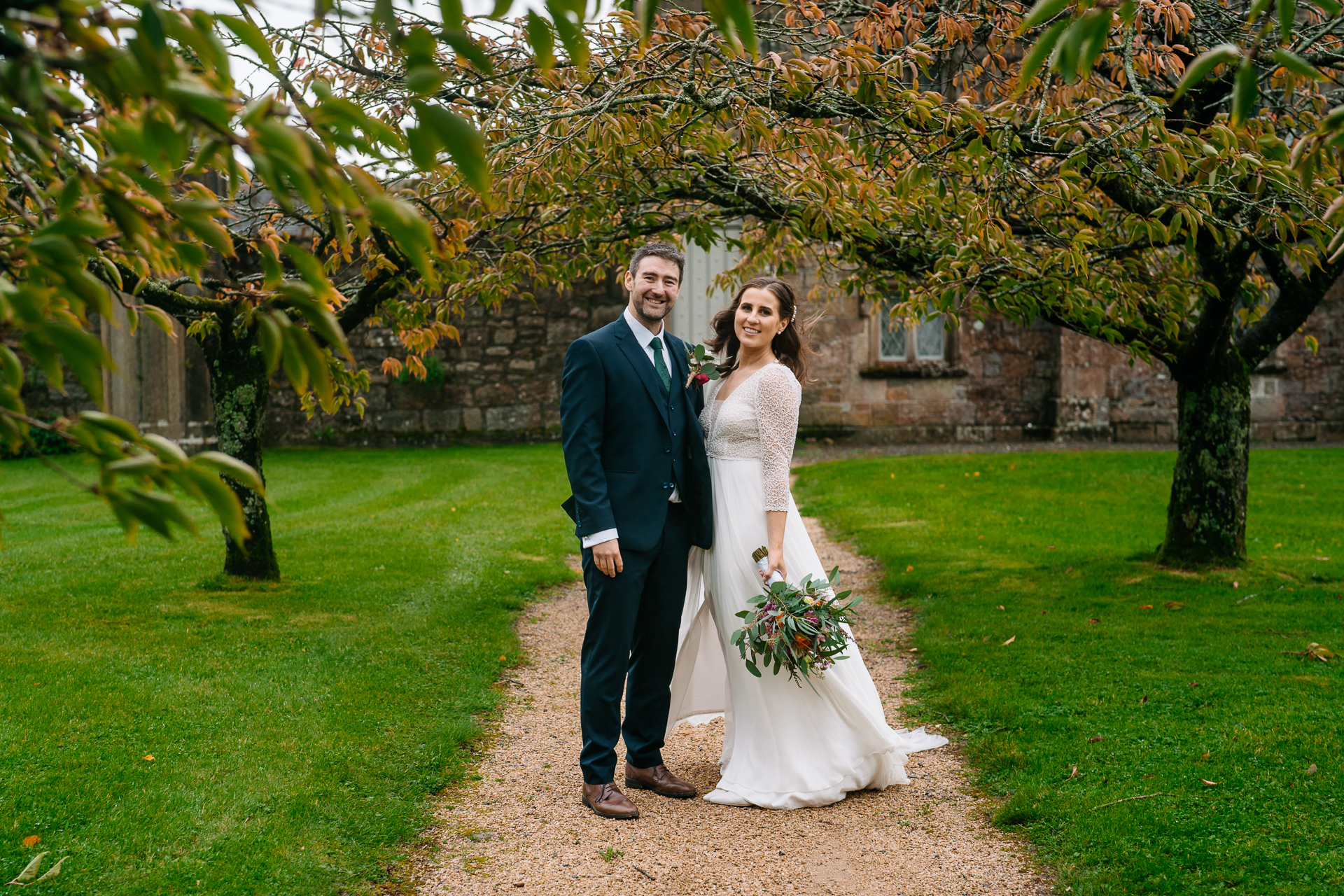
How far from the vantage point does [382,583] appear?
7.66 metres

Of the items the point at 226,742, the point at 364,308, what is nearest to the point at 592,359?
the point at 226,742

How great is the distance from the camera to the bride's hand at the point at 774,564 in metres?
3.99

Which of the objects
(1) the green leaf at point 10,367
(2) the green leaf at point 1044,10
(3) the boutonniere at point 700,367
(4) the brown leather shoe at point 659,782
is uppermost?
(2) the green leaf at point 1044,10

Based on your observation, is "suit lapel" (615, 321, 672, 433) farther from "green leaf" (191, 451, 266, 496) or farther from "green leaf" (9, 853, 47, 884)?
"green leaf" (191, 451, 266, 496)

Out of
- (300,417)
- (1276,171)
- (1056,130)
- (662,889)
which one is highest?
(1056,130)

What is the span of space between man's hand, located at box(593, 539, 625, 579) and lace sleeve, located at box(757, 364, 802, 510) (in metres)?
0.64

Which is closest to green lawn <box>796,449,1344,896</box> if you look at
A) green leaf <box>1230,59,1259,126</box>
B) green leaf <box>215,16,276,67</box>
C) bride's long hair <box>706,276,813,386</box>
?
bride's long hair <box>706,276,813,386</box>

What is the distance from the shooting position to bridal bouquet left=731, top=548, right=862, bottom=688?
3.80m

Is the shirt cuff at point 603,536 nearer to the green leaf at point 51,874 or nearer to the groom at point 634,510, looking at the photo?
the groom at point 634,510

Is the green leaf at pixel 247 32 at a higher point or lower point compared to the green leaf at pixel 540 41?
higher

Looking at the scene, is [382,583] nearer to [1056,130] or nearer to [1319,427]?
[1056,130]

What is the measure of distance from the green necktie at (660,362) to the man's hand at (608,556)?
67 cm

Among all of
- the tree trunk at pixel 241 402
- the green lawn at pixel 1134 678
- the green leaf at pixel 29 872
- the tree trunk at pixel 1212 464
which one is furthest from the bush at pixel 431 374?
the green leaf at pixel 29 872

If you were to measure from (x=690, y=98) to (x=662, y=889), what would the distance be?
12.1ft
